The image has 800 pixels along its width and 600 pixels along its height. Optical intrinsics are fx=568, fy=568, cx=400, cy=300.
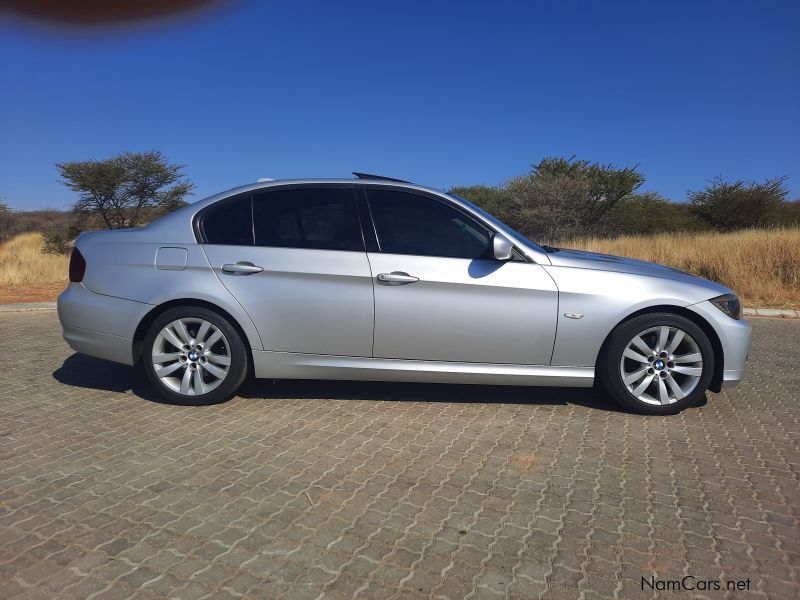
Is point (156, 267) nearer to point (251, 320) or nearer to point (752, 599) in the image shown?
point (251, 320)

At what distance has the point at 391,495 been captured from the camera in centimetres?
299

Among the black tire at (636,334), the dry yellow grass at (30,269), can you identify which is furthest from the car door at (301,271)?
the dry yellow grass at (30,269)

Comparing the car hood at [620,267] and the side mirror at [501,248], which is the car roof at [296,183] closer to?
the side mirror at [501,248]

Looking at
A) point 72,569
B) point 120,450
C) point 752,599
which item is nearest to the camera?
point 752,599

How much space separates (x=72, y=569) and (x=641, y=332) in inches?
147

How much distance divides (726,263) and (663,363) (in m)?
10.3

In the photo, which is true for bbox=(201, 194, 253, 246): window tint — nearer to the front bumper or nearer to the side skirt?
the side skirt

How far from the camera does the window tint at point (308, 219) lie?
4.36m

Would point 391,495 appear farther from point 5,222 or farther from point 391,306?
point 5,222

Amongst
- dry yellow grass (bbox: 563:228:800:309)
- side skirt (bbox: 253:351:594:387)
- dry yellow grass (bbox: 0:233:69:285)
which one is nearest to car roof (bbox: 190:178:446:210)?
side skirt (bbox: 253:351:594:387)

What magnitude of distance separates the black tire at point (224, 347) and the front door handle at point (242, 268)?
348mm

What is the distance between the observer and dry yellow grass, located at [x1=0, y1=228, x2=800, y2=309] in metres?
11.8

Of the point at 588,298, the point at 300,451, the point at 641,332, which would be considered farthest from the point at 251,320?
the point at 641,332

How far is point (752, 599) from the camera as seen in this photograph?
7.12ft
